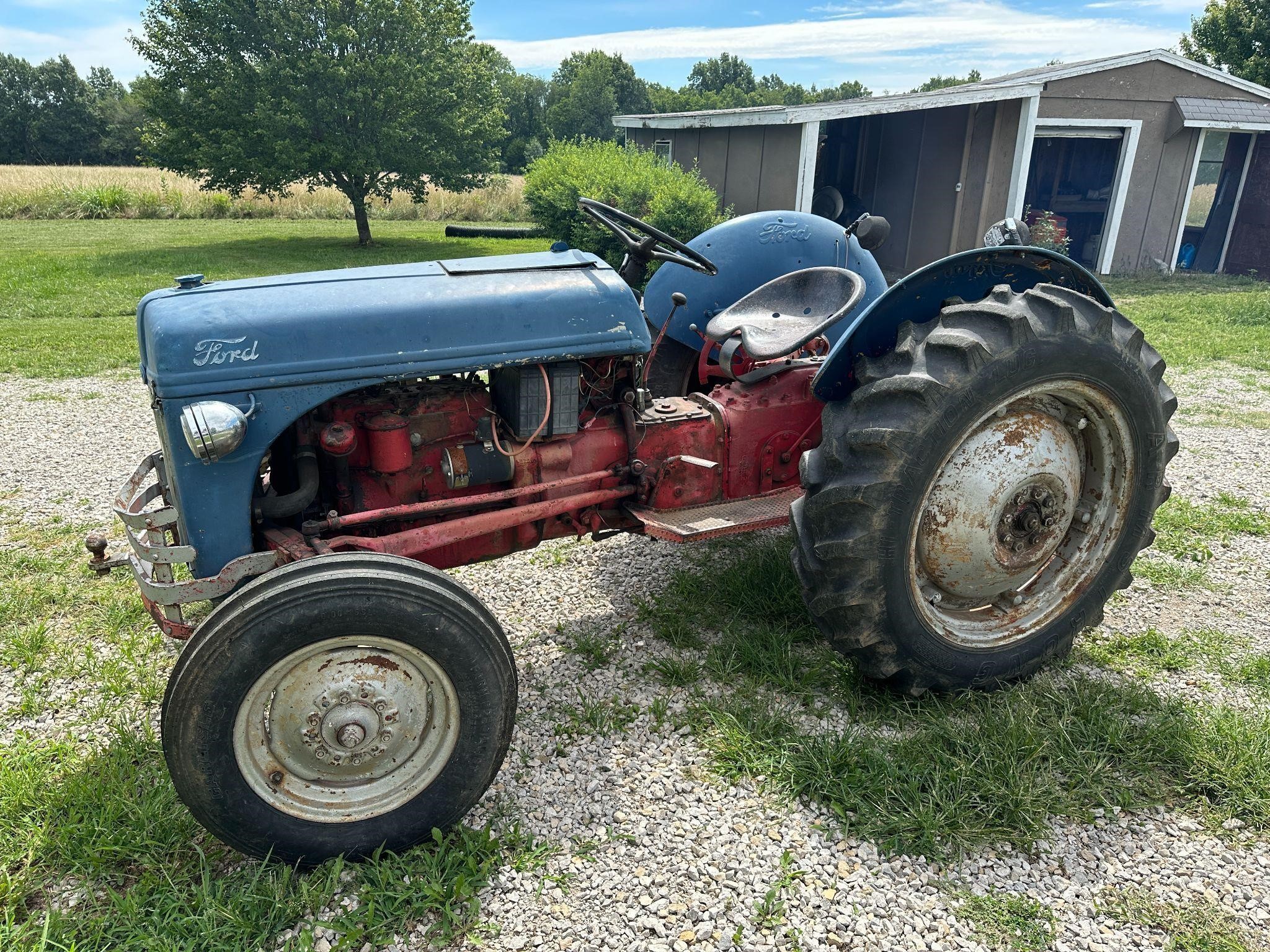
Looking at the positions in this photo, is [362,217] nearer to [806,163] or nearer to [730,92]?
[806,163]

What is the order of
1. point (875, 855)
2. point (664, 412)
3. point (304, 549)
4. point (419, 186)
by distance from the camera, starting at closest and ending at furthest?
point (875, 855) → point (304, 549) → point (664, 412) → point (419, 186)

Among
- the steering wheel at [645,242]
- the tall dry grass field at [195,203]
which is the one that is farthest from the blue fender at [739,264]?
the tall dry grass field at [195,203]

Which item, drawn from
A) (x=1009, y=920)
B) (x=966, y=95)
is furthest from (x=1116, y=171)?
(x=1009, y=920)

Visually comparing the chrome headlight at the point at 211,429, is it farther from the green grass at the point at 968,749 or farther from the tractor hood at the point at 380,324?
the green grass at the point at 968,749

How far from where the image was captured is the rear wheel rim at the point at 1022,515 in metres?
2.71

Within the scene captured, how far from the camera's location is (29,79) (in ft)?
163

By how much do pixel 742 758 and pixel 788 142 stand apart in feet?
38.3

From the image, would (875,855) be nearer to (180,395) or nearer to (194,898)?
(194,898)

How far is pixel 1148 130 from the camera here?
1334 centimetres

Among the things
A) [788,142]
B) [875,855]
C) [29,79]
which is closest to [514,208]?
[788,142]

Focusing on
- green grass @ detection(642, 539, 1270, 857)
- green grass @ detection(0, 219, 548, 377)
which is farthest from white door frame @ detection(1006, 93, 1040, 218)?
green grass @ detection(642, 539, 1270, 857)

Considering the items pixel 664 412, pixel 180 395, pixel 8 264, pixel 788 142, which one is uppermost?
pixel 788 142

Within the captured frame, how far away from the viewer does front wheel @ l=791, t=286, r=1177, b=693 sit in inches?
98.0

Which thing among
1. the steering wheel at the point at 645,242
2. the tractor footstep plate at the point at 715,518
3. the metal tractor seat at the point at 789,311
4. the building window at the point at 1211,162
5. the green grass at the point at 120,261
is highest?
the building window at the point at 1211,162
